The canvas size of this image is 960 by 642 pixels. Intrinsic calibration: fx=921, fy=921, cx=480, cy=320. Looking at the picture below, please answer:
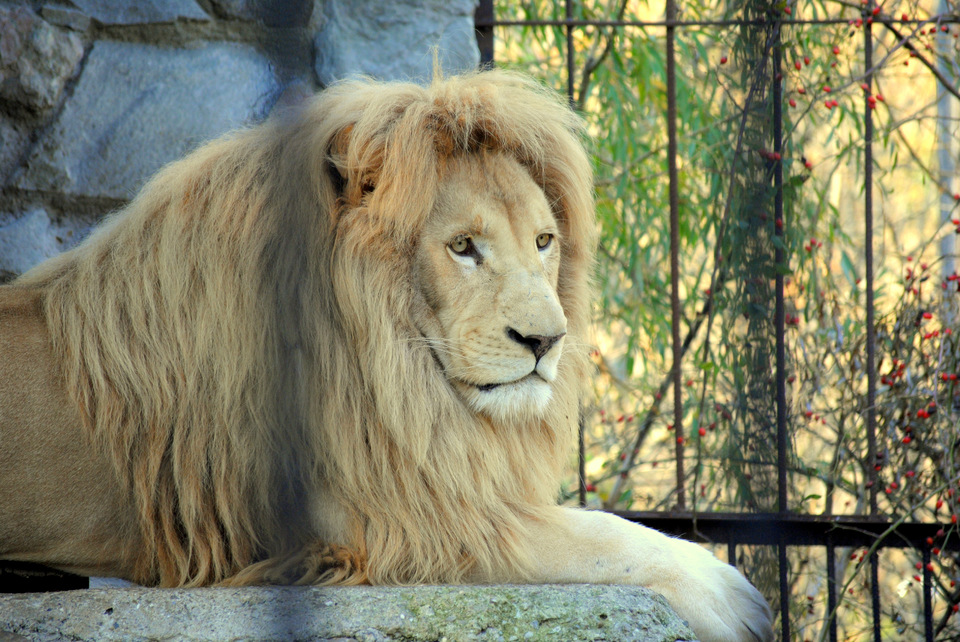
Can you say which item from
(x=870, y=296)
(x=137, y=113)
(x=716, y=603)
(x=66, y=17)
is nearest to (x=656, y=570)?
(x=716, y=603)

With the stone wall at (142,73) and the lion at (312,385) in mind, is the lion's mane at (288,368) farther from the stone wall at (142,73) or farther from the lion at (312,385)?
the stone wall at (142,73)

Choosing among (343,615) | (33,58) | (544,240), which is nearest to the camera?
(343,615)

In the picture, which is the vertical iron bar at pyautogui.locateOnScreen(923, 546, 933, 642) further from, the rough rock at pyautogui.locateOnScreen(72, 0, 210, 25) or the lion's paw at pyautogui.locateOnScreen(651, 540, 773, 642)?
the rough rock at pyautogui.locateOnScreen(72, 0, 210, 25)

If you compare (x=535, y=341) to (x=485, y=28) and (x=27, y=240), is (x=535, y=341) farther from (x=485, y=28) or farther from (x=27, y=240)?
(x=27, y=240)

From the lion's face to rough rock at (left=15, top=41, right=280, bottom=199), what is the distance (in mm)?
1038

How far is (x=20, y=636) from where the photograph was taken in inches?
59.6

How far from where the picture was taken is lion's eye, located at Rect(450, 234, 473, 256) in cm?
203

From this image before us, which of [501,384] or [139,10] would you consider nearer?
[501,384]

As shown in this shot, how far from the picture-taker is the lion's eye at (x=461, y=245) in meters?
2.03

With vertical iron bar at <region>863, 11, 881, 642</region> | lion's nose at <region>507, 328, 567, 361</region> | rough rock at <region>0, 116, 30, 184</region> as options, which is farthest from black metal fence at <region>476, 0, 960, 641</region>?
rough rock at <region>0, 116, 30, 184</region>

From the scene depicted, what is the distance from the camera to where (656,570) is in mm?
1892

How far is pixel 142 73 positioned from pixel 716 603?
2148mm

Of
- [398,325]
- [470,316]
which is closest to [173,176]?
[398,325]

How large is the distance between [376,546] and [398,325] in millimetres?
470
